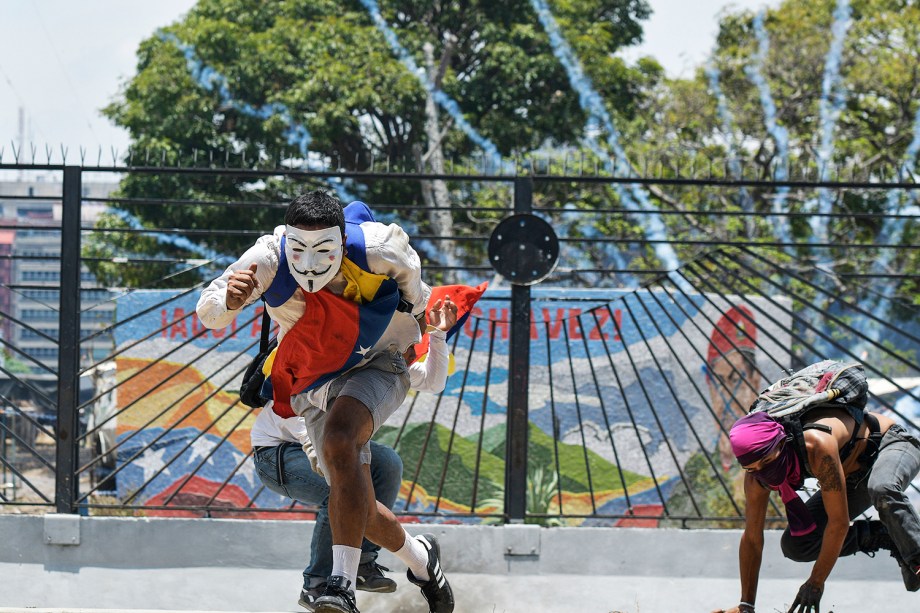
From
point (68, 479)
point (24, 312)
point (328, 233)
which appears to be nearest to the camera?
point (328, 233)

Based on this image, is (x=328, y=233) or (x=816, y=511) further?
(x=816, y=511)

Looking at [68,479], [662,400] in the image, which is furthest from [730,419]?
[68,479]

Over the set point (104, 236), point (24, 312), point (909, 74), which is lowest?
point (24, 312)

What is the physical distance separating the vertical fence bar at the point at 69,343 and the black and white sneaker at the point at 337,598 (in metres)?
2.21

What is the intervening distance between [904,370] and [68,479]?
16.9 metres

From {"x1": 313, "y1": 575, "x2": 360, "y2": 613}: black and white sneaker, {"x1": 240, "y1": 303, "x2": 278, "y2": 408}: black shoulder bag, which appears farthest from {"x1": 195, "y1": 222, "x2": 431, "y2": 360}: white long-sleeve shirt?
Answer: {"x1": 313, "y1": 575, "x2": 360, "y2": 613}: black and white sneaker

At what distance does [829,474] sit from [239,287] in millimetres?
2224

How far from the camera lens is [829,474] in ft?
13.5

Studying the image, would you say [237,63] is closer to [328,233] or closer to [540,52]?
[540,52]

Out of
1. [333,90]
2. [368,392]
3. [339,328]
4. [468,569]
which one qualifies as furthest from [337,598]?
[333,90]

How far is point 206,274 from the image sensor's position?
21.8 meters

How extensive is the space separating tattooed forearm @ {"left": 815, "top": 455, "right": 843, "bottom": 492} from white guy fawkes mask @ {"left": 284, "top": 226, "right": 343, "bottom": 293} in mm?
1914

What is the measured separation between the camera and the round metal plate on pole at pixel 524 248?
5598 millimetres

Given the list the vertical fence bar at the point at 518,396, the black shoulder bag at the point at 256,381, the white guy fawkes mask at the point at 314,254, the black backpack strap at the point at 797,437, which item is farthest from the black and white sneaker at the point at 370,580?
the black backpack strap at the point at 797,437
